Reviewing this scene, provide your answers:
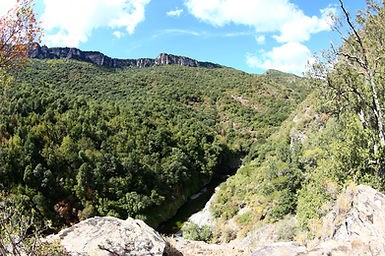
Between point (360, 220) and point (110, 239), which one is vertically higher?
point (360, 220)

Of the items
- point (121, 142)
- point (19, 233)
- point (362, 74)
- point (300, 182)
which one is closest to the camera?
point (19, 233)

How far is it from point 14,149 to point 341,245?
54.7m

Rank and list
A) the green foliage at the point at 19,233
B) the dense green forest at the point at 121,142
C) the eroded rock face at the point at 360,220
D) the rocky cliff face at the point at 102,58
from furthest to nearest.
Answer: the rocky cliff face at the point at 102,58, the dense green forest at the point at 121,142, the eroded rock face at the point at 360,220, the green foliage at the point at 19,233

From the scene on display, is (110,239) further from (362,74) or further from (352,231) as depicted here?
(362,74)

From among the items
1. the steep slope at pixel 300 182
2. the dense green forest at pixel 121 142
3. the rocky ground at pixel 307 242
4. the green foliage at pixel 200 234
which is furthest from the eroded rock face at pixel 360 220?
the green foliage at pixel 200 234

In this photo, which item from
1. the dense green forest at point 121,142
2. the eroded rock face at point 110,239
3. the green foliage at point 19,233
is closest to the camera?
the green foliage at point 19,233

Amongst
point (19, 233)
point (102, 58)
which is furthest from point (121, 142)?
point (102, 58)

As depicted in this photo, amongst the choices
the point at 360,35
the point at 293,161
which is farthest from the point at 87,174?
the point at 360,35

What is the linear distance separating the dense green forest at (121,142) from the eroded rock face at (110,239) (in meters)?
18.1

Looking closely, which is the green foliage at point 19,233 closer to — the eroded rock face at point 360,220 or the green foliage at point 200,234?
the eroded rock face at point 360,220

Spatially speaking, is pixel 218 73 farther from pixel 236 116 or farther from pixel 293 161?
pixel 293 161

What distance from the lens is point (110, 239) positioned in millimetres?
11844

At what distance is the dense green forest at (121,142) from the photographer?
177ft

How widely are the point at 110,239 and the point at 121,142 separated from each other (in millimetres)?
57961
